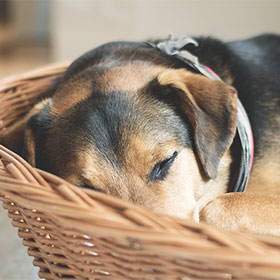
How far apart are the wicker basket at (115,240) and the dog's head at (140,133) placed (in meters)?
0.25

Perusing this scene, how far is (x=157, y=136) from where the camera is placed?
1.62 metres

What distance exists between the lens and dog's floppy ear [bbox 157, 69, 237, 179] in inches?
65.5

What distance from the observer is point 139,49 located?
200 cm

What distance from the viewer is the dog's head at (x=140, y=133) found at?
155 centimetres

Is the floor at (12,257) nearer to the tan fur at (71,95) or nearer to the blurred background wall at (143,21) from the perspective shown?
the tan fur at (71,95)

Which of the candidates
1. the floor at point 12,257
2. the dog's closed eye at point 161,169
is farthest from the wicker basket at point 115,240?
the floor at point 12,257

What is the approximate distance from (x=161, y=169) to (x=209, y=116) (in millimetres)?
269

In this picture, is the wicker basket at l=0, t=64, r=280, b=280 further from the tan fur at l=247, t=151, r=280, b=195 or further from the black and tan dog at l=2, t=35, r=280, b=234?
the tan fur at l=247, t=151, r=280, b=195

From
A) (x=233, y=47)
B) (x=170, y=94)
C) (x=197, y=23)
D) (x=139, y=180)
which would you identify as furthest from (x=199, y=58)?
(x=197, y=23)

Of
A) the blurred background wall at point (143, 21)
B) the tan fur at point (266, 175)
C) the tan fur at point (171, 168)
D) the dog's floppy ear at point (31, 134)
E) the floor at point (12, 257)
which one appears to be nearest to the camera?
the tan fur at point (171, 168)

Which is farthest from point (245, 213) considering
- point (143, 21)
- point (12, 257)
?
point (143, 21)

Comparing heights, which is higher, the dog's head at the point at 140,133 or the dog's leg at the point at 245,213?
the dog's head at the point at 140,133

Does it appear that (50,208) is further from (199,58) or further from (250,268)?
(199,58)

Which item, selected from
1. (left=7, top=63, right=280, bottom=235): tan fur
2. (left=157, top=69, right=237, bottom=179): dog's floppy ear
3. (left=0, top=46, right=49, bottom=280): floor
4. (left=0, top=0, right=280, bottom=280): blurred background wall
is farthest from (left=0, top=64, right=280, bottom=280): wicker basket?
(left=0, top=0, right=280, bottom=280): blurred background wall
